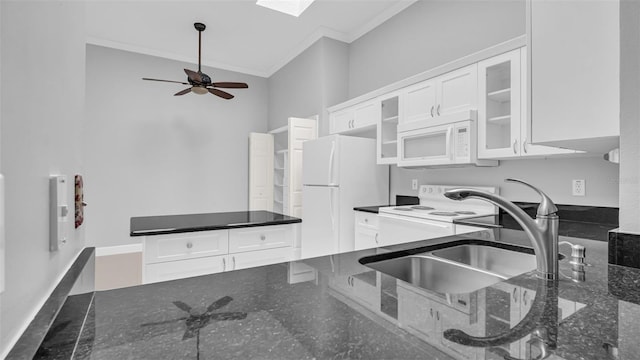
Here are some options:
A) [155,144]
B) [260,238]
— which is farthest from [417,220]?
[155,144]

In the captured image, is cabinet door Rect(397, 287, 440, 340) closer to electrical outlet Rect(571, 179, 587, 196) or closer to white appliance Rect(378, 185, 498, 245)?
white appliance Rect(378, 185, 498, 245)

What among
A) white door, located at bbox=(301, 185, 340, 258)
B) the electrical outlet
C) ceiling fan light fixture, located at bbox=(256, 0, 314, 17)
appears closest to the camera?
the electrical outlet

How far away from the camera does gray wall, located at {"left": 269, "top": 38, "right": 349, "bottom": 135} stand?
4.31 metres

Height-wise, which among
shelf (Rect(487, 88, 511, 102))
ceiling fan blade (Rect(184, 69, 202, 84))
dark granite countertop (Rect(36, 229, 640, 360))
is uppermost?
ceiling fan blade (Rect(184, 69, 202, 84))

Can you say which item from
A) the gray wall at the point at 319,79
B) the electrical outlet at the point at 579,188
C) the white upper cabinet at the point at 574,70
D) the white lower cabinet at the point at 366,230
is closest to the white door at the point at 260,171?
the gray wall at the point at 319,79

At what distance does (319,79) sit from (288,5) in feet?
3.26

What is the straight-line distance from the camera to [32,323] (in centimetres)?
47

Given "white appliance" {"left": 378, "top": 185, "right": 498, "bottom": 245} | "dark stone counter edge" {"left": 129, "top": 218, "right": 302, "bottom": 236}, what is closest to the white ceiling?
"white appliance" {"left": 378, "top": 185, "right": 498, "bottom": 245}

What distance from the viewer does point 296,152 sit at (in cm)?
438

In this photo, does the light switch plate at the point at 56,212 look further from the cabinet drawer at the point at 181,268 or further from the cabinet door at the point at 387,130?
the cabinet door at the point at 387,130

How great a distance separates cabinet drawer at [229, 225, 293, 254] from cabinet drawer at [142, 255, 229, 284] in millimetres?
125

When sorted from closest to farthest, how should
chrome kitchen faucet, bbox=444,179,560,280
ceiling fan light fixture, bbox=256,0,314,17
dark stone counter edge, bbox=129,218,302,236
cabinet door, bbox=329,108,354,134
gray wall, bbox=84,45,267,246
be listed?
chrome kitchen faucet, bbox=444,179,560,280
dark stone counter edge, bbox=129,218,302,236
ceiling fan light fixture, bbox=256,0,314,17
cabinet door, bbox=329,108,354,134
gray wall, bbox=84,45,267,246

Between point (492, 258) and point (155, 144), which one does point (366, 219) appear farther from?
point (155, 144)

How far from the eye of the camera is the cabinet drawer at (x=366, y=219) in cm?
307
